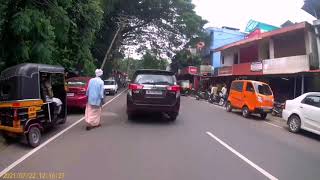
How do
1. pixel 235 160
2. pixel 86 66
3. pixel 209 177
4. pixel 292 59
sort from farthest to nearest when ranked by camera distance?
pixel 86 66 → pixel 292 59 → pixel 235 160 → pixel 209 177

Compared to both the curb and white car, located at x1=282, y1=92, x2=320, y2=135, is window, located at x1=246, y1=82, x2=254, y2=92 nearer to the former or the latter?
white car, located at x1=282, y1=92, x2=320, y2=135

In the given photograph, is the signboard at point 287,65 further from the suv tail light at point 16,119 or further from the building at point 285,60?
the suv tail light at point 16,119

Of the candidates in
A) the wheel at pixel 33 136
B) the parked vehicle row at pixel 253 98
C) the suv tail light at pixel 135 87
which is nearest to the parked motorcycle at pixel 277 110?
the parked vehicle row at pixel 253 98

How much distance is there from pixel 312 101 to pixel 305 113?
1.55ft

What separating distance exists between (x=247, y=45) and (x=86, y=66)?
14181 mm

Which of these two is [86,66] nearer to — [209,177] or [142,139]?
[142,139]

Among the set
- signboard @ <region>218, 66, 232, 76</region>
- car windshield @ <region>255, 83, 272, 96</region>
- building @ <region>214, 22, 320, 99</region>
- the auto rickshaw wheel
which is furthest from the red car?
signboard @ <region>218, 66, 232, 76</region>

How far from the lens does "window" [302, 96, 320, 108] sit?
1327 cm

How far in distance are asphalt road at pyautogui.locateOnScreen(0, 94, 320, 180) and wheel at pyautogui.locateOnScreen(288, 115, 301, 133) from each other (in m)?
0.87

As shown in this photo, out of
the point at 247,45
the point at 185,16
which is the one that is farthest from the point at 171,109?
the point at 185,16

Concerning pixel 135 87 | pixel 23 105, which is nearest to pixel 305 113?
pixel 135 87

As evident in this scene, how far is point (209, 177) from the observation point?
6.92 meters
